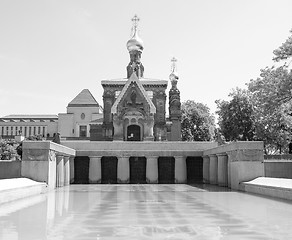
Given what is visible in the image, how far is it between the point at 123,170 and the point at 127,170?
0.35m

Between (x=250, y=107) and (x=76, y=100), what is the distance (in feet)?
120

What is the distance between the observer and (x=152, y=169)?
35906 millimetres

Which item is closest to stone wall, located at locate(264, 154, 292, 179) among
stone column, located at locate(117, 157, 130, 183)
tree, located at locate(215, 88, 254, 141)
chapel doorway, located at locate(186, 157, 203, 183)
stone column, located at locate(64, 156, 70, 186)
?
chapel doorway, located at locate(186, 157, 203, 183)

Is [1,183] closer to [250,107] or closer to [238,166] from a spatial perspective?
[238,166]

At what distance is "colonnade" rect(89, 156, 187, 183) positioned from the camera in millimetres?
35688

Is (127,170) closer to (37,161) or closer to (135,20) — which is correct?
(37,161)

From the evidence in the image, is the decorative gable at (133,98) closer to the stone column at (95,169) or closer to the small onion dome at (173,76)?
the stone column at (95,169)

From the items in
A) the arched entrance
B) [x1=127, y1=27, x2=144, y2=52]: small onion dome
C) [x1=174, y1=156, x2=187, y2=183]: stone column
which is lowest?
[x1=174, y1=156, x2=187, y2=183]: stone column

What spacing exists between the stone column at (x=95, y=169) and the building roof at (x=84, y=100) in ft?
142

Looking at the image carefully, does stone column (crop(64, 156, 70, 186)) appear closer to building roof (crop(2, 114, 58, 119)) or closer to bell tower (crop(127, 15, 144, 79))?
bell tower (crop(127, 15, 144, 79))

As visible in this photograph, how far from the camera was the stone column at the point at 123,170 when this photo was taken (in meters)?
35.6

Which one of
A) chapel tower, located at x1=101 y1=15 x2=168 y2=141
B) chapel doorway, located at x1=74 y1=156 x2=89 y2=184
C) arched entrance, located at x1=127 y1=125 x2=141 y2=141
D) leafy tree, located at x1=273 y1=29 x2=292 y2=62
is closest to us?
leafy tree, located at x1=273 y1=29 x2=292 y2=62

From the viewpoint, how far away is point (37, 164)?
24.4 m

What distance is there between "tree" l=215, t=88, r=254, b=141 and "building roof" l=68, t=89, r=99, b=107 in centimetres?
2880
